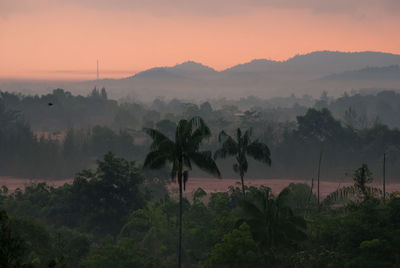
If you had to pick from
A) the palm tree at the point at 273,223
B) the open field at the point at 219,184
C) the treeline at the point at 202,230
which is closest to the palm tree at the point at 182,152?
the palm tree at the point at 273,223

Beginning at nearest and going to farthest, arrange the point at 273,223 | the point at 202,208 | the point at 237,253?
the point at 237,253 < the point at 273,223 < the point at 202,208

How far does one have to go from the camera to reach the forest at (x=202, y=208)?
23688 millimetres

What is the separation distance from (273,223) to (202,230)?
384 inches

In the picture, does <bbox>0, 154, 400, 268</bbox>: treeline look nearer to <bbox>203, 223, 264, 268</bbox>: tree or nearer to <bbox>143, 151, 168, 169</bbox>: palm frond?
<bbox>203, 223, 264, 268</bbox>: tree

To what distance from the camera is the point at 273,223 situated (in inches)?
989

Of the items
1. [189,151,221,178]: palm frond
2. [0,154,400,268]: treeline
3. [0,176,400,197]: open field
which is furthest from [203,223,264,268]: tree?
[0,176,400,197]: open field

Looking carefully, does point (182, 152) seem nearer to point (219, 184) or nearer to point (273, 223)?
point (273, 223)

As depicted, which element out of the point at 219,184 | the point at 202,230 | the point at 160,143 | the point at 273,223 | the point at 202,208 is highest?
the point at 160,143

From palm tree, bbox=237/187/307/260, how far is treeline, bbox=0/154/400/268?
5cm

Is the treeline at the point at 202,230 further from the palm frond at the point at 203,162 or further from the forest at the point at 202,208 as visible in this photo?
the palm frond at the point at 203,162

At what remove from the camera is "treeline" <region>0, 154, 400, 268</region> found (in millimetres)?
23141

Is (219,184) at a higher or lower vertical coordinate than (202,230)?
lower

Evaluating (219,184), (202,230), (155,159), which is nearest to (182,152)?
(155,159)

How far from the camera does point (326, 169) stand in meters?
86.2
